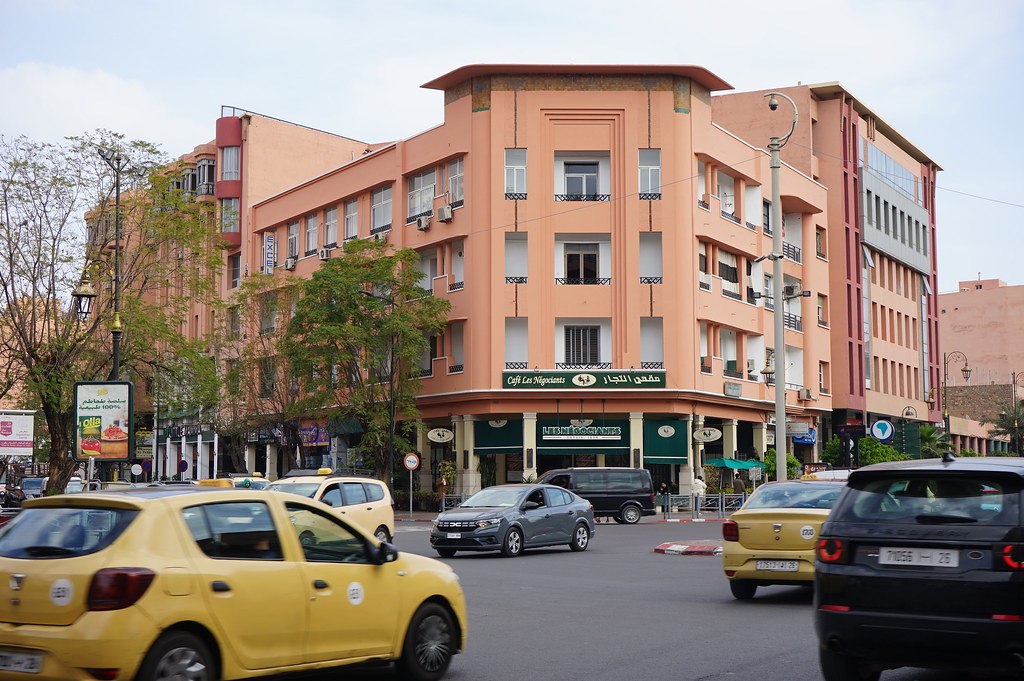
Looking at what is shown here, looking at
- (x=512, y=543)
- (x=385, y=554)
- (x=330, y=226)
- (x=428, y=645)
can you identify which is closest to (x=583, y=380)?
(x=330, y=226)

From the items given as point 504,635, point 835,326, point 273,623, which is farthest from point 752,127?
point 273,623

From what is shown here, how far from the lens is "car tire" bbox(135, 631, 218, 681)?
22.8 ft

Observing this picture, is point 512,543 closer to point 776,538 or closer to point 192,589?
point 776,538

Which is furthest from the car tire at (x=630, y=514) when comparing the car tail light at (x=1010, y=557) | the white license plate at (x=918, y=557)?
the car tail light at (x=1010, y=557)

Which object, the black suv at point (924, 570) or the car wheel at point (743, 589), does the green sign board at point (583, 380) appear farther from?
the black suv at point (924, 570)

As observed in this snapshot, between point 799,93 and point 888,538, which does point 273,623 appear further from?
point 799,93

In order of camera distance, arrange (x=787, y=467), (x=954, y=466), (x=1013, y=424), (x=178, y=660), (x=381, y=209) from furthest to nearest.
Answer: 1. (x=1013, y=424)
2. (x=381, y=209)
3. (x=787, y=467)
4. (x=954, y=466)
5. (x=178, y=660)

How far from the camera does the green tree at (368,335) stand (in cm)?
4706

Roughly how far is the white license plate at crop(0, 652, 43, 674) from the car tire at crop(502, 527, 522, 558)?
53.5 feet

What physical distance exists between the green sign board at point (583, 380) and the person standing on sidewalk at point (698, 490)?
4.07 meters

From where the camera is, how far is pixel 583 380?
153 feet

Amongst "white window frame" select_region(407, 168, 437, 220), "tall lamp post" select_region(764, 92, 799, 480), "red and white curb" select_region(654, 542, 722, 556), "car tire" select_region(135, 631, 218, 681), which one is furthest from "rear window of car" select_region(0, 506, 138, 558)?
"white window frame" select_region(407, 168, 437, 220)

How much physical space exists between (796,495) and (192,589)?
9.53 m

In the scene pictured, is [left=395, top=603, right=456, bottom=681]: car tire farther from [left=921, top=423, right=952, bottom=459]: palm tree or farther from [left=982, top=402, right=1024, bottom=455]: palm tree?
[left=982, top=402, right=1024, bottom=455]: palm tree
